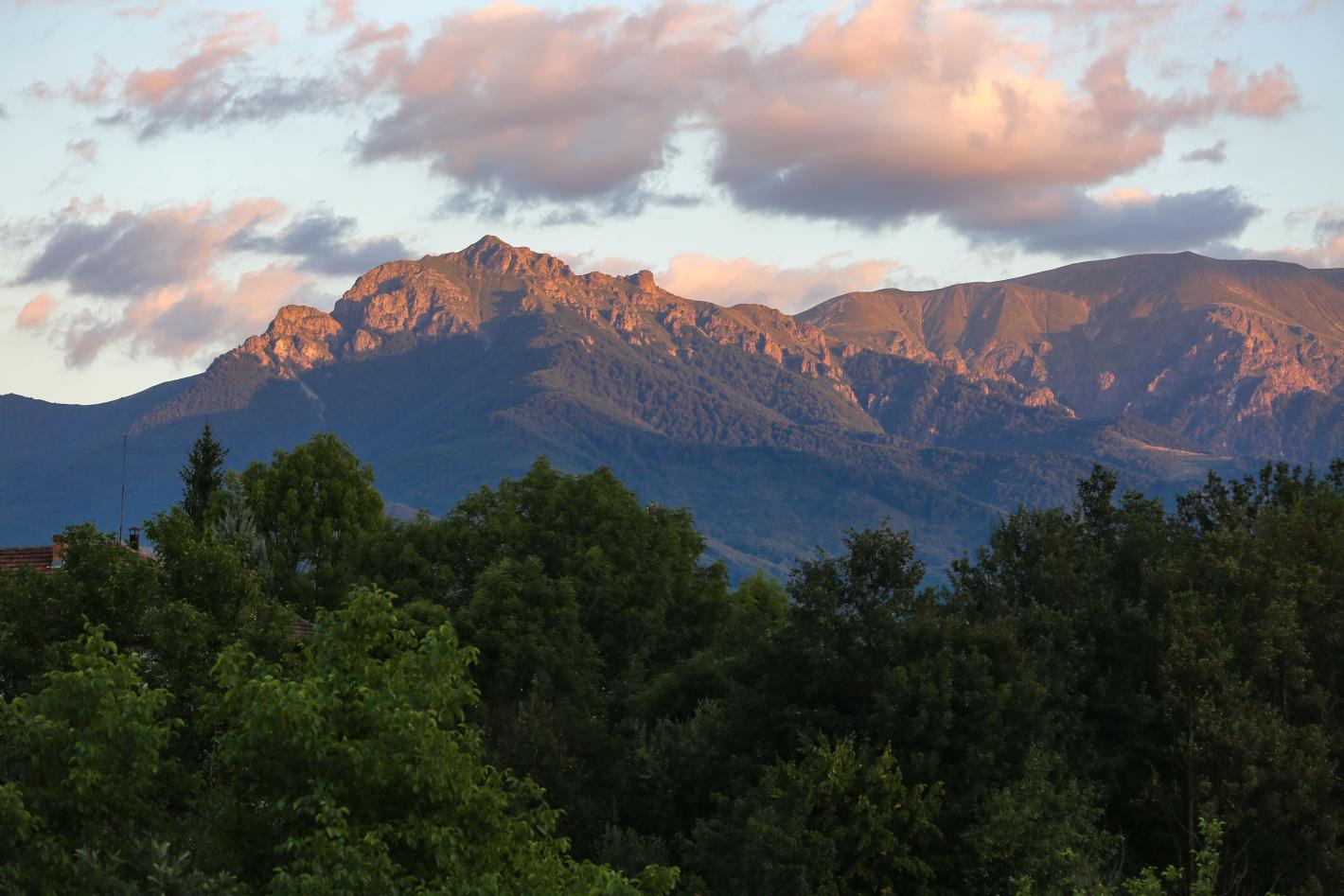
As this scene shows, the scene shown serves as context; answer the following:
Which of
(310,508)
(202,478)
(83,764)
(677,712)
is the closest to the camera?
(83,764)

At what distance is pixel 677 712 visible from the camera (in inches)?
2036

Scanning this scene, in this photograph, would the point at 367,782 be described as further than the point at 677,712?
No

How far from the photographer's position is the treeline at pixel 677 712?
74.9ft

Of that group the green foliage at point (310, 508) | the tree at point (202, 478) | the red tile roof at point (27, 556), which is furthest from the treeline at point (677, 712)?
the green foliage at point (310, 508)

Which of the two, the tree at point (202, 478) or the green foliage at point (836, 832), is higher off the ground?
the tree at point (202, 478)

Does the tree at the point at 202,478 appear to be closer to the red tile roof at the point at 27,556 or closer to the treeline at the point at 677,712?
the treeline at the point at 677,712

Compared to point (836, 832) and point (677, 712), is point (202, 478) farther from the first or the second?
point (836, 832)

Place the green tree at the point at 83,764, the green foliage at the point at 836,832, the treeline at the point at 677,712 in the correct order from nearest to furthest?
the green tree at the point at 83,764
the treeline at the point at 677,712
the green foliage at the point at 836,832

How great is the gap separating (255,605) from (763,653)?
50.8ft

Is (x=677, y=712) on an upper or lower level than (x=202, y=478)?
lower

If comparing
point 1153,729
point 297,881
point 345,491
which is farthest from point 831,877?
point 345,491

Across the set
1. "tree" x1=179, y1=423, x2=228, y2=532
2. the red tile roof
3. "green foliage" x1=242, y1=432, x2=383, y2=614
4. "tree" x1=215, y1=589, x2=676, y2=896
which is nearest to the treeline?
"tree" x1=215, y1=589, x2=676, y2=896

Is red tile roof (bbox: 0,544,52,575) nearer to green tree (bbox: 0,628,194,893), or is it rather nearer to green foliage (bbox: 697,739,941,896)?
green foliage (bbox: 697,739,941,896)

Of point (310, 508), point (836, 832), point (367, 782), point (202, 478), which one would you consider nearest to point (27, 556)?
point (202, 478)
